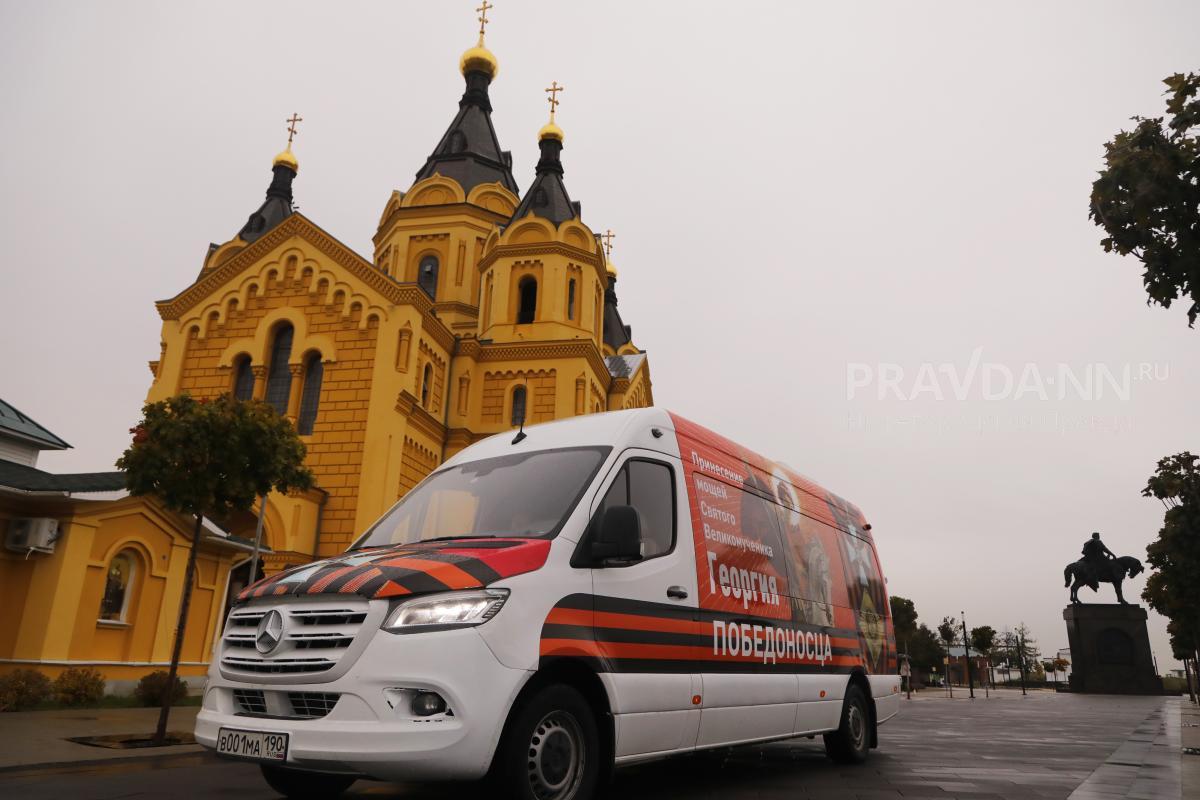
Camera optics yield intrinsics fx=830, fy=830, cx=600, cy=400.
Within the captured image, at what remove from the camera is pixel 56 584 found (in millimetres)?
13609

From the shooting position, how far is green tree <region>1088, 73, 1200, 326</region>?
6.25m

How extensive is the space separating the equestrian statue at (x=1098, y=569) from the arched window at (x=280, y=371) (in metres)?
36.6

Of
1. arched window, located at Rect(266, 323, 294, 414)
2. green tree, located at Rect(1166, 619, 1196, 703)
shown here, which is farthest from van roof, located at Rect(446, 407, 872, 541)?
green tree, located at Rect(1166, 619, 1196, 703)

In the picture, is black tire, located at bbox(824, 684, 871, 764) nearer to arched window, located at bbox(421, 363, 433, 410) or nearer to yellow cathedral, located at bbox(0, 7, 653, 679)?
yellow cathedral, located at bbox(0, 7, 653, 679)

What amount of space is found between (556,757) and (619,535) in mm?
1308

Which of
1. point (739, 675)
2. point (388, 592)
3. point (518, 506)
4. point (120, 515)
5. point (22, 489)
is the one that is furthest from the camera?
point (120, 515)

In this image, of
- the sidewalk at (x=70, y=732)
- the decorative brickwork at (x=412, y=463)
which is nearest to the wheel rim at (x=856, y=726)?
the sidewalk at (x=70, y=732)

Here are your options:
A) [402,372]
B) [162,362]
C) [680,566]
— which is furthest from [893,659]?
[162,362]

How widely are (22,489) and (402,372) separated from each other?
566 inches

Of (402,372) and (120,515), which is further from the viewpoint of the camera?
(402,372)

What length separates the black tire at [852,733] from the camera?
338 inches

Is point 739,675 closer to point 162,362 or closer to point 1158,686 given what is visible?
point 162,362

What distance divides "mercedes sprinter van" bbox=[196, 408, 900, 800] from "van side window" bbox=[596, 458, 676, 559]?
1cm

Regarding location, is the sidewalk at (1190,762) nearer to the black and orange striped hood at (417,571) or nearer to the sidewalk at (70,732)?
the black and orange striped hood at (417,571)
